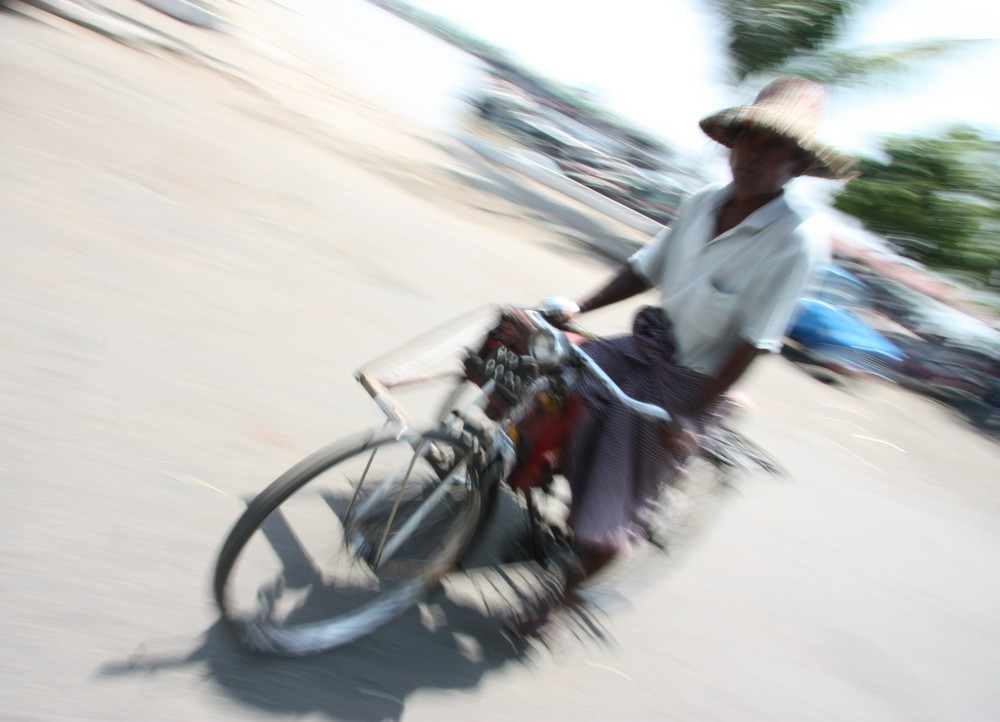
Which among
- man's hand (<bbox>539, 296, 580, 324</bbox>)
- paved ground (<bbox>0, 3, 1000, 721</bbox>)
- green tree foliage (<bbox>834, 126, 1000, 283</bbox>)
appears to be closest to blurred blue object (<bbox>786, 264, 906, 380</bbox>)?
paved ground (<bbox>0, 3, 1000, 721</bbox>)

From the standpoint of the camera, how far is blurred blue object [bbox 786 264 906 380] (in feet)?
27.2

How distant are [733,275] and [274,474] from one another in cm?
195

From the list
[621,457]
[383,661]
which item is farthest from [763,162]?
[383,661]

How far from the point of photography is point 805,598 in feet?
12.1

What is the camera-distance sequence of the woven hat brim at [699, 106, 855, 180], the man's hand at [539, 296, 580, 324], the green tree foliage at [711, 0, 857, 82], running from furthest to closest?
the green tree foliage at [711, 0, 857, 82] < the man's hand at [539, 296, 580, 324] < the woven hat brim at [699, 106, 855, 180]

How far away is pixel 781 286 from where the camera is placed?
2.20 m

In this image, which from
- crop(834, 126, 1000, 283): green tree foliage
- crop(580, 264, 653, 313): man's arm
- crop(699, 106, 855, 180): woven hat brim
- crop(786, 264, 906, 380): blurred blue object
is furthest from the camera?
crop(834, 126, 1000, 283): green tree foliage

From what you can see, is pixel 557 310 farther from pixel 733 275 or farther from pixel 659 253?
pixel 733 275

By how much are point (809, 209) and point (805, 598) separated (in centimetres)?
221

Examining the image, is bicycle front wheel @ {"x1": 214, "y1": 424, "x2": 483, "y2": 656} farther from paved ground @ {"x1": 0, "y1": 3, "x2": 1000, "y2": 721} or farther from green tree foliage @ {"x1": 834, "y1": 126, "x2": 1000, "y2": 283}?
green tree foliage @ {"x1": 834, "y1": 126, "x2": 1000, "y2": 283}

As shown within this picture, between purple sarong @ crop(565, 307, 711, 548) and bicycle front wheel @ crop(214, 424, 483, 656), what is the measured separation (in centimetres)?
35

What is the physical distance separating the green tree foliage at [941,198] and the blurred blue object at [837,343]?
3.04m

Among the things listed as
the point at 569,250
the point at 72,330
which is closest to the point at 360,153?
the point at 569,250

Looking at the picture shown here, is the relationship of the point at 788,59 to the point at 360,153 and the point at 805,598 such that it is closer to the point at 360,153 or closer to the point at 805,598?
the point at 360,153
